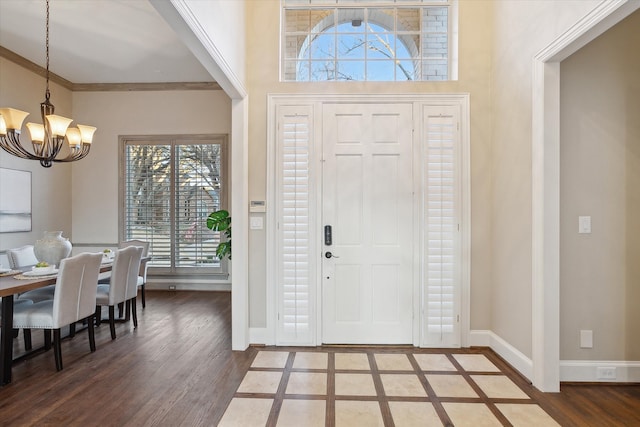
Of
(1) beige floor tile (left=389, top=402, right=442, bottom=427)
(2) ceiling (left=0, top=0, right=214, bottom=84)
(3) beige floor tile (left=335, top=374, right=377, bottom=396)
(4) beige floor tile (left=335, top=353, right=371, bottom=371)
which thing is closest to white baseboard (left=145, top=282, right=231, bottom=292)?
(4) beige floor tile (left=335, top=353, right=371, bottom=371)

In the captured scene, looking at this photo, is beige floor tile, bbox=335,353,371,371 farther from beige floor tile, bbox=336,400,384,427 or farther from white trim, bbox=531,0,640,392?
white trim, bbox=531,0,640,392

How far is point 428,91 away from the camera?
3605 millimetres

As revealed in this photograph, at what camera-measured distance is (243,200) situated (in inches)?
137

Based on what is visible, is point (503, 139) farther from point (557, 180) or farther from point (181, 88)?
point (181, 88)

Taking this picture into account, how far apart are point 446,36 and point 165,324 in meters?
Answer: 4.59

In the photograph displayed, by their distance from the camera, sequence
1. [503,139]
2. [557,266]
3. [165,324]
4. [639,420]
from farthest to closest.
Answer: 1. [165,324]
2. [503,139]
3. [557,266]
4. [639,420]

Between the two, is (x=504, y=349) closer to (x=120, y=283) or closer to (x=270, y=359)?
(x=270, y=359)

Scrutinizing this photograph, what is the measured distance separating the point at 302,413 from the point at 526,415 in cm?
148

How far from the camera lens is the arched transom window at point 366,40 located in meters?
3.75

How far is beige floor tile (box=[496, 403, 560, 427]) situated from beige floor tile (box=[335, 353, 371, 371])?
42.0 inches

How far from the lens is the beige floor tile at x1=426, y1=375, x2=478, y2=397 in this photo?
263 cm

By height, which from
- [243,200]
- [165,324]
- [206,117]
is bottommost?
[165,324]

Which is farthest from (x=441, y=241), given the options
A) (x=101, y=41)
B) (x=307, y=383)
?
(x=101, y=41)

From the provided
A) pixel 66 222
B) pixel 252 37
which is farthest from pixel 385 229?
pixel 66 222
